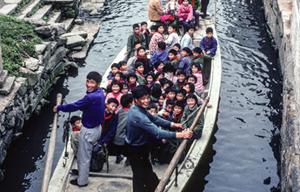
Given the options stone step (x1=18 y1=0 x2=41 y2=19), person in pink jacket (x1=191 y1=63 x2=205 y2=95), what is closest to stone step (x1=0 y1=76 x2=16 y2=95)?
person in pink jacket (x1=191 y1=63 x2=205 y2=95)

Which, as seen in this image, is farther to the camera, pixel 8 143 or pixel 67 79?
pixel 67 79

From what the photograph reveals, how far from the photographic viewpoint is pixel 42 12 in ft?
41.0

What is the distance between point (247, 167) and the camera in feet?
24.4

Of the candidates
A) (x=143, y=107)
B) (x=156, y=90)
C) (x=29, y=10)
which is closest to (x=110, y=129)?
(x=143, y=107)

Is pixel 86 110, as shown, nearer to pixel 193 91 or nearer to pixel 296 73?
pixel 193 91

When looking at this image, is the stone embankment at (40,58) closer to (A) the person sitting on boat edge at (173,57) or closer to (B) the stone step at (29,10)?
(B) the stone step at (29,10)

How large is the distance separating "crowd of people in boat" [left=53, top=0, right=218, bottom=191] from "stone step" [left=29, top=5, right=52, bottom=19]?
13.9 feet

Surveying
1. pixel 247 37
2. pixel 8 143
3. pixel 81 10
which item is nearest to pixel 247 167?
pixel 8 143

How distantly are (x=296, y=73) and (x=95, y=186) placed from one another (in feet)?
15.9

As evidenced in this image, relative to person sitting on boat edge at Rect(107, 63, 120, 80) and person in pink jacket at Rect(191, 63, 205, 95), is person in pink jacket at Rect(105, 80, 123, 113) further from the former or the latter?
person in pink jacket at Rect(191, 63, 205, 95)

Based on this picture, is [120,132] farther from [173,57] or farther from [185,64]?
[173,57]

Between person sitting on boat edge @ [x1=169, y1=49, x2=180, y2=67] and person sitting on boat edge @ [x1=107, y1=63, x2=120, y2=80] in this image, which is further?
person sitting on boat edge @ [x1=169, y1=49, x2=180, y2=67]

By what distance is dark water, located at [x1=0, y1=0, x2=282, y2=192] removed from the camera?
23.4ft

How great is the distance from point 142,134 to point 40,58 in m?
5.43
